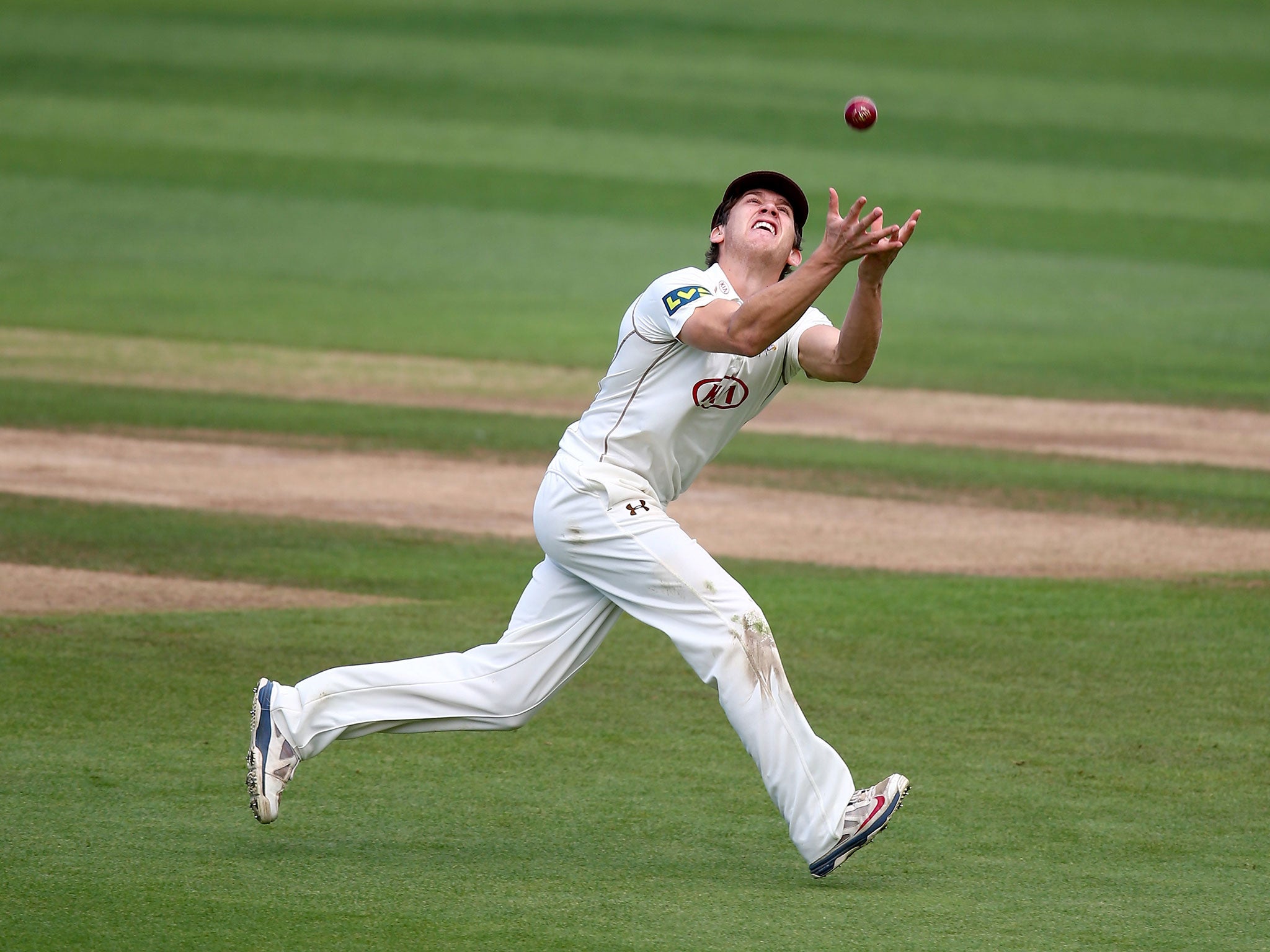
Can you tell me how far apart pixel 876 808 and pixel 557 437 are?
7999mm

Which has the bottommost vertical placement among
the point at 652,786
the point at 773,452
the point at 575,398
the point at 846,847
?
the point at 575,398

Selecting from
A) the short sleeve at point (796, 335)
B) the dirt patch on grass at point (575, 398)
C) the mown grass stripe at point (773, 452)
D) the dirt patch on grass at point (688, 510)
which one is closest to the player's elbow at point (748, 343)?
the short sleeve at point (796, 335)

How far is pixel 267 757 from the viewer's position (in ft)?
19.0

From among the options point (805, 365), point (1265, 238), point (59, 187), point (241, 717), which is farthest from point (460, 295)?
point (805, 365)

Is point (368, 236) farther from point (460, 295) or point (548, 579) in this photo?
point (548, 579)

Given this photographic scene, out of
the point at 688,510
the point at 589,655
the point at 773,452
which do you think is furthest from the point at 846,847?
the point at 773,452

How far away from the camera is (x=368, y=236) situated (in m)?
22.0

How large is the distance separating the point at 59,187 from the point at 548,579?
19168mm

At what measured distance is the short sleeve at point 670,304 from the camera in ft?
18.3

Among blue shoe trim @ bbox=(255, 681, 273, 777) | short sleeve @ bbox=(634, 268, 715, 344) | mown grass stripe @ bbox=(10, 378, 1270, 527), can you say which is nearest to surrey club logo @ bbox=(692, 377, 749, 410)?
short sleeve @ bbox=(634, 268, 715, 344)

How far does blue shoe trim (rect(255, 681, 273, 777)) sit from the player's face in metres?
1.99

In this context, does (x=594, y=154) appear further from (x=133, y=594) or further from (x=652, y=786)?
(x=652, y=786)

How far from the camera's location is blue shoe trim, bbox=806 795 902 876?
18.2 feet

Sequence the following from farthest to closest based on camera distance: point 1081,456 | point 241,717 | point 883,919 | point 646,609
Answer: point 1081,456 → point 241,717 → point 646,609 → point 883,919
